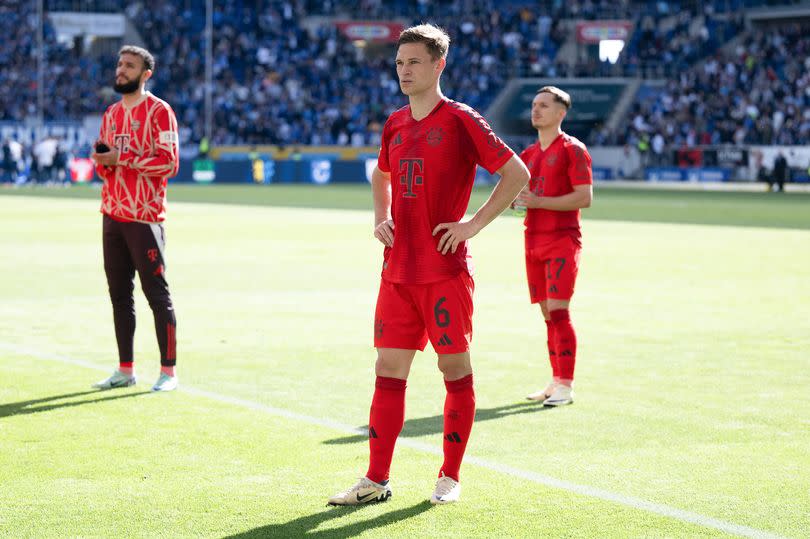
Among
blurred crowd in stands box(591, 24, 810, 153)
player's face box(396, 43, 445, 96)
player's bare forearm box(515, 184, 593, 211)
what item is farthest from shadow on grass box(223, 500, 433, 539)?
blurred crowd in stands box(591, 24, 810, 153)

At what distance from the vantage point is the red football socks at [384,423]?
20.0 ft

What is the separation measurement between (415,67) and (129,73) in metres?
3.64

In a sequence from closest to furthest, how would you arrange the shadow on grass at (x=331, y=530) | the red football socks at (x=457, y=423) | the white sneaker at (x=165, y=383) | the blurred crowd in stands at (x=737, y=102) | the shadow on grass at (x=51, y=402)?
the shadow on grass at (x=331, y=530)
the red football socks at (x=457, y=423)
the shadow on grass at (x=51, y=402)
the white sneaker at (x=165, y=383)
the blurred crowd in stands at (x=737, y=102)

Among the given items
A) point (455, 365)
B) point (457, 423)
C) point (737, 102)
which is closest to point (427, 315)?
point (455, 365)

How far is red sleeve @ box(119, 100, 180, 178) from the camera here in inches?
355

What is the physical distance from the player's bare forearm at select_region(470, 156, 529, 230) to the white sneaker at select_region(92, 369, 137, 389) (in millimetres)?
3965

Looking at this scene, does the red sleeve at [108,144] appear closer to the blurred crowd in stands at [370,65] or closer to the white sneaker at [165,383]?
the white sneaker at [165,383]

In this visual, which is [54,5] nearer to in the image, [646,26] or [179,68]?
[179,68]

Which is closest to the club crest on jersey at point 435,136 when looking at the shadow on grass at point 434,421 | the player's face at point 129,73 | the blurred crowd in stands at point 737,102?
the shadow on grass at point 434,421

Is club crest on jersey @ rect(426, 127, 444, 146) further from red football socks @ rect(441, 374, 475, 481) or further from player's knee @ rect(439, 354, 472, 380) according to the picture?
red football socks @ rect(441, 374, 475, 481)

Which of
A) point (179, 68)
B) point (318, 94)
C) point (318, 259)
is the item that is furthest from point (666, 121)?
point (318, 259)

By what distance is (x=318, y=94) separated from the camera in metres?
63.8

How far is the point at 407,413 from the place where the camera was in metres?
8.39

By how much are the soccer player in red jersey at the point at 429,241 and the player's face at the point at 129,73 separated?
339cm
